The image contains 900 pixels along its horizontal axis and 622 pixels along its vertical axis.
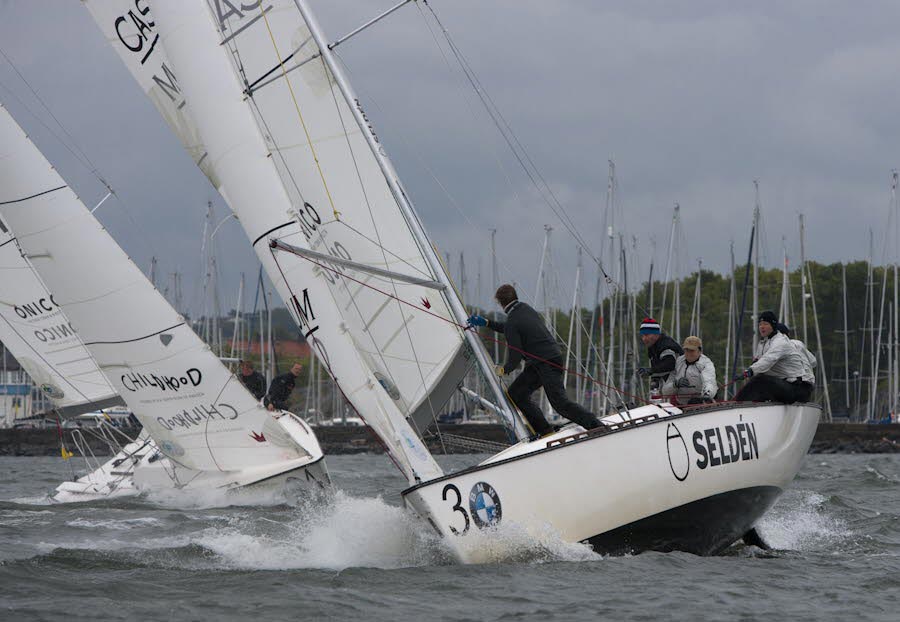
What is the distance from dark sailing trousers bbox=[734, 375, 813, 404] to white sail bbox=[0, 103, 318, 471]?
23.9 ft

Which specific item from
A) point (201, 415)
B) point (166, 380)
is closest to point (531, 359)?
point (201, 415)

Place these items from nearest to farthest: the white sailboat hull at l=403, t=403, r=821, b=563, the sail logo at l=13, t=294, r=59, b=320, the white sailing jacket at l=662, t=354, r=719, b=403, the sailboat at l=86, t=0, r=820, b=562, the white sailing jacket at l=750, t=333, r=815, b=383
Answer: the white sailboat hull at l=403, t=403, r=821, b=563, the sailboat at l=86, t=0, r=820, b=562, the white sailing jacket at l=662, t=354, r=719, b=403, the white sailing jacket at l=750, t=333, r=815, b=383, the sail logo at l=13, t=294, r=59, b=320

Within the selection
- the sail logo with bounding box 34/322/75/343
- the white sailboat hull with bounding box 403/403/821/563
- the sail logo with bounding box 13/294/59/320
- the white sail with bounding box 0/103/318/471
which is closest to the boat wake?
the white sailboat hull with bounding box 403/403/821/563

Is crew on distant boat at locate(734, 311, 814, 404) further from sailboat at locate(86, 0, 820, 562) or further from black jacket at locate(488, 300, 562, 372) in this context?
black jacket at locate(488, 300, 562, 372)

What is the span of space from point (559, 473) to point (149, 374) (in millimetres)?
8304

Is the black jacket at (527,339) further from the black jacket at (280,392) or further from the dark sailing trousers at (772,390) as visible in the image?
the black jacket at (280,392)

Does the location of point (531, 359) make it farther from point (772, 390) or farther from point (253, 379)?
point (253, 379)

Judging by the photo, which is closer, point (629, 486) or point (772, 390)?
point (629, 486)

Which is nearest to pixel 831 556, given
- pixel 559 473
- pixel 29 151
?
pixel 559 473

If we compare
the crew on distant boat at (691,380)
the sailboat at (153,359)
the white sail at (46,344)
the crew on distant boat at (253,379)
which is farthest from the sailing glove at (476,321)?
the white sail at (46,344)

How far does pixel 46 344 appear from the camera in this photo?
19.5 metres

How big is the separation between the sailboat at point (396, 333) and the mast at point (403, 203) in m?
0.02

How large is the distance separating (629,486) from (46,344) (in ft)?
39.9

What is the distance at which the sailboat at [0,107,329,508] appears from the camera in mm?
16438
